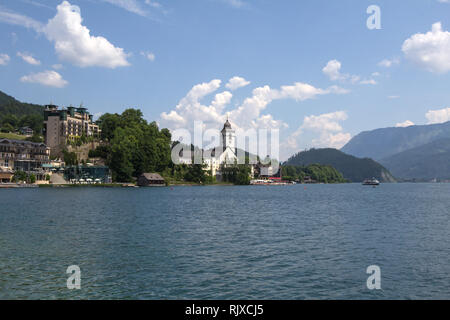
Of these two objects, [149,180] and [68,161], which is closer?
[149,180]

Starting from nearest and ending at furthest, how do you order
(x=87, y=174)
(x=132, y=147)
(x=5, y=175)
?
(x=5, y=175) < (x=132, y=147) < (x=87, y=174)

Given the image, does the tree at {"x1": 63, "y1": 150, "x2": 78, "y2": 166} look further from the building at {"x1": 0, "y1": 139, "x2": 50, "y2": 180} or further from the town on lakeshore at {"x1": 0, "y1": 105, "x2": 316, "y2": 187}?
the building at {"x1": 0, "y1": 139, "x2": 50, "y2": 180}

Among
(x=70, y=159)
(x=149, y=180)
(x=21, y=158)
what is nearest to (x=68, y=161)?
(x=70, y=159)

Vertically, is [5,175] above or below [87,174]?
below

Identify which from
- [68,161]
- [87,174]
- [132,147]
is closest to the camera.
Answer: [132,147]

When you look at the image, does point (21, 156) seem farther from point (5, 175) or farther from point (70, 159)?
point (70, 159)

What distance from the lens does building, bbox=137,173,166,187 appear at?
16462cm

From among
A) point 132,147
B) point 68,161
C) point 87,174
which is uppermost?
point 132,147

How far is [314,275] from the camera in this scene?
22.7 meters

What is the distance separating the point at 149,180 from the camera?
164875mm

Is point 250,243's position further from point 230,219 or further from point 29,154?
point 29,154

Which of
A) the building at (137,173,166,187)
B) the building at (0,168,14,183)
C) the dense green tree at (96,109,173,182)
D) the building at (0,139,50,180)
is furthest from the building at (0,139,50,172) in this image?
the building at (137,173,166,187)

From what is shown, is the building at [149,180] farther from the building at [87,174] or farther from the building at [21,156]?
the building at [21,156]
